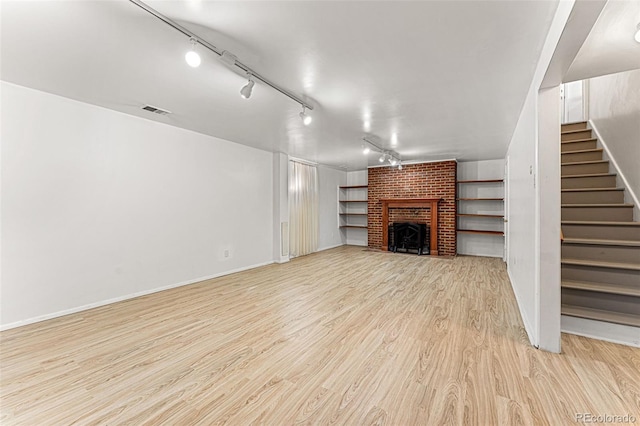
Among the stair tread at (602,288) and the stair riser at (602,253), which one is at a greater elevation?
the stair riser at (602,253)

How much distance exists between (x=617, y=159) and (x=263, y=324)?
4510 millimetres

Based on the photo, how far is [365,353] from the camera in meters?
2.19

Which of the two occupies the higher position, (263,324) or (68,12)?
(68,12)

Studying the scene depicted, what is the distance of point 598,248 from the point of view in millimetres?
2713

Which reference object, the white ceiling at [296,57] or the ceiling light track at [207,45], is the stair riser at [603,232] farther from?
the ceiling light track at [207,45]

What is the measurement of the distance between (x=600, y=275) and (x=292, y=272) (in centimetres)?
397

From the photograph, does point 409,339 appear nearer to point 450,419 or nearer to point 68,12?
point 450,419

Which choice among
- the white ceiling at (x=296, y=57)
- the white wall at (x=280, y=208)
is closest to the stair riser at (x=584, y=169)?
the white ceiling at (x=296, y=57)

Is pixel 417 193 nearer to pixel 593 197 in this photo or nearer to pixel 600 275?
pixel 593 197

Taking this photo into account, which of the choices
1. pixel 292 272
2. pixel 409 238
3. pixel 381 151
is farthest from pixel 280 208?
pixel 409 238

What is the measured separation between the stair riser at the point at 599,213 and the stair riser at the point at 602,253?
0.55m

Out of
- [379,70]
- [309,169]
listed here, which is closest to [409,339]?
[379,70]

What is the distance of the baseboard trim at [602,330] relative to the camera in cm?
223

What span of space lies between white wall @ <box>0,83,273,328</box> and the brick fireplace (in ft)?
13.6
